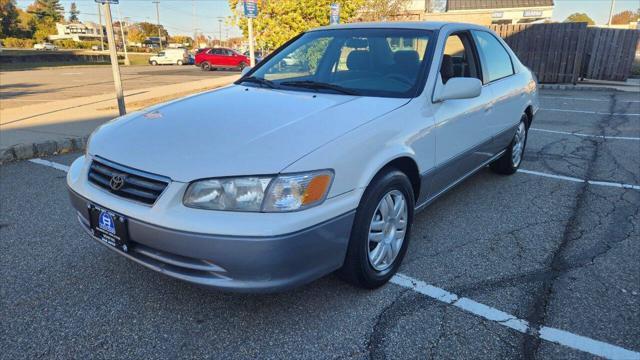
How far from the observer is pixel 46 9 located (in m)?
94.9

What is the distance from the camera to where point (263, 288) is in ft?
6.98

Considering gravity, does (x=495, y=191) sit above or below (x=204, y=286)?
below

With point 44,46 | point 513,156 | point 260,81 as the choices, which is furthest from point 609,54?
point 44,46

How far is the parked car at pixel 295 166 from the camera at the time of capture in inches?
82.4

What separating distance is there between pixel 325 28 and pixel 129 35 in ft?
332

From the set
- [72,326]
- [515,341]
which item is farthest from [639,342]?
[72,326]

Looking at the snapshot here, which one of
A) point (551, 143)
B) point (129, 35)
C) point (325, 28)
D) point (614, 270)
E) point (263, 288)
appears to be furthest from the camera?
point (129, 35)

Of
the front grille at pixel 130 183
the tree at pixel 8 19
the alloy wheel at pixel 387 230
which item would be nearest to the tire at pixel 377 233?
the alloy wheel at pixel 387 230

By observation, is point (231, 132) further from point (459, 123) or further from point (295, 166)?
point (459, 123)

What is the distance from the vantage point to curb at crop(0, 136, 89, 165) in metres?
5.70

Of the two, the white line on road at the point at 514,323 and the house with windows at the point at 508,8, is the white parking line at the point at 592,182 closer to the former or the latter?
the white line on road at the point at 514,323

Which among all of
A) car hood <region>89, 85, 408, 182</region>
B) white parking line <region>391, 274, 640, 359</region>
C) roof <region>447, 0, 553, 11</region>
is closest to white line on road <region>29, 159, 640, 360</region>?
white parking line <region>391, 274, 640, 359</region>

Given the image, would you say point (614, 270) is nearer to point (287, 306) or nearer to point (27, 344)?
point (287, 306)

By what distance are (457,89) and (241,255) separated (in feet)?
6.30
